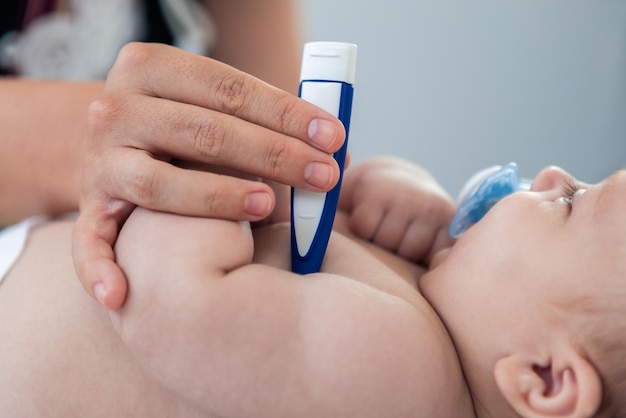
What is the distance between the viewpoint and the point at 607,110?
2.03m

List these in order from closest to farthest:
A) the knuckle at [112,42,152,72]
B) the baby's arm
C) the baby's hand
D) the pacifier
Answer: the baby's arm, the knuckle at [112,42,152,72], the pacifier, the baby's hand

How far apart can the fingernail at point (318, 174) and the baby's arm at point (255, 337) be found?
89 mm

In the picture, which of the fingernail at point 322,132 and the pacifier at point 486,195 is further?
the pacifier at point 486,195

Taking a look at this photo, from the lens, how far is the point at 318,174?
0.60m

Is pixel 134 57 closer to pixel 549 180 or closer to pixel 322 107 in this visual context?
pixel 322 107

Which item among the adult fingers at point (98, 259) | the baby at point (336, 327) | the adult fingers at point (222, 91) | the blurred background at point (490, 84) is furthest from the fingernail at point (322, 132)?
the blurred background at point (490, 84)

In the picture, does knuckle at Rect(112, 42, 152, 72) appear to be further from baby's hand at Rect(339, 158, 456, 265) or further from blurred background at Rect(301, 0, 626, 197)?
blurred background at Rect(301, 0, 626, 197)

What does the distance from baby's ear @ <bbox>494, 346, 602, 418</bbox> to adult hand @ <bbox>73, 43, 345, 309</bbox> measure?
0.81 feet

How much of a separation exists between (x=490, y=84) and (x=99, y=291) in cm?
165

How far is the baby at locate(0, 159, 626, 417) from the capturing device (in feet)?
1.81

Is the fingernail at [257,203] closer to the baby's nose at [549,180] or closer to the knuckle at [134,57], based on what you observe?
the knuckle at [134,57]

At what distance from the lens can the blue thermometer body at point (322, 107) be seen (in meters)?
0.61

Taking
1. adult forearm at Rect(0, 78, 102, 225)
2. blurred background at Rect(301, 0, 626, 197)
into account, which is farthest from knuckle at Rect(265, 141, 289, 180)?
blurred background at Rect(301, 0, 626, 197)

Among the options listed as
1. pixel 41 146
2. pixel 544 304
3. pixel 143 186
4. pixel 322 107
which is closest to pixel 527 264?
pixel 544 304
